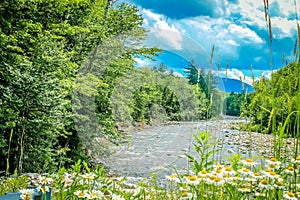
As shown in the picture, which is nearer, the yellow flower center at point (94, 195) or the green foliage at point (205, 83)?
the yellow flower center at point (94, 195)

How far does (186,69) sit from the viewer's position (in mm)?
3402

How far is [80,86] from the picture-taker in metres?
3.58

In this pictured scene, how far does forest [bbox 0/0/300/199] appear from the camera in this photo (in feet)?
10.1

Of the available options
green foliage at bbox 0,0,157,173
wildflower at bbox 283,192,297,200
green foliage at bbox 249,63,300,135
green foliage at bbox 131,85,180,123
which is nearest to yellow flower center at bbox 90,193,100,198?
wildflower at bbox 283,192,297,200

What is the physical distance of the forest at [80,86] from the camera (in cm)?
308

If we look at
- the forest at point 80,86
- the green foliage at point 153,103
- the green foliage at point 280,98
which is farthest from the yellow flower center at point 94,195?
the green foliage at point 153,103

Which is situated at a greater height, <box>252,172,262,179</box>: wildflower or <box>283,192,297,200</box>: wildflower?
<box>252,172,262,179</box>: wildflower

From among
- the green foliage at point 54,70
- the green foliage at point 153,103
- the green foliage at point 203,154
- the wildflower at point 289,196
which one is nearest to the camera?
the wildflower at point 289,196

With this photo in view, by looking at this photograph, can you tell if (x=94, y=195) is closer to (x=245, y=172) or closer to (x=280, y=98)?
(x=245, y=172)

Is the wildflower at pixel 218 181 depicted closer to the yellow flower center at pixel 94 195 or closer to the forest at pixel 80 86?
the yellow flower center at pixel 94 195

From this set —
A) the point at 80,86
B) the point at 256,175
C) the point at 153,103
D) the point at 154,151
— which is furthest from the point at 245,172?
the point at 154,151

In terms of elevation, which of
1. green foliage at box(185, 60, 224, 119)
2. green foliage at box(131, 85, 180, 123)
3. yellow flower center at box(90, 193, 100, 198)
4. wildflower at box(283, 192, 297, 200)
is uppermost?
green foliage at box(185, 60, 224, 119)

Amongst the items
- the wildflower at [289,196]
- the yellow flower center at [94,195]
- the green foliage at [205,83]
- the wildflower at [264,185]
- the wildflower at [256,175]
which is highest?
the green foliage at [205,83]

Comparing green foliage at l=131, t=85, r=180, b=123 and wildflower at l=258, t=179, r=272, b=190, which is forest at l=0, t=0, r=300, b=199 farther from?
wildflower at l=258, t=179, r=272, b=190
